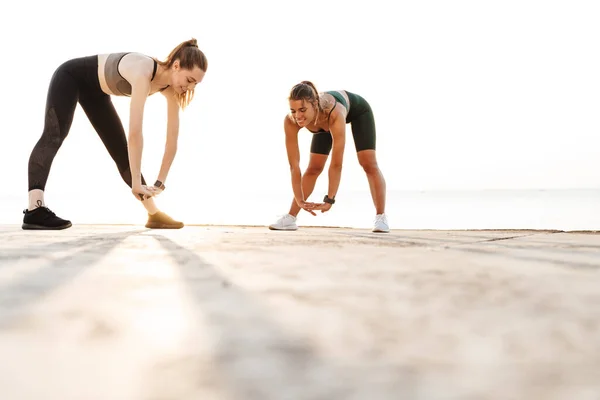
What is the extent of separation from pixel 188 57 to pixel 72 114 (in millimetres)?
788

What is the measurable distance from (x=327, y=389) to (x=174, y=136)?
2581 mm

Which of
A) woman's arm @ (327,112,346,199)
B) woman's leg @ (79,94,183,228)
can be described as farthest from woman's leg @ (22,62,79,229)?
woman's arm @ (327,112,346,199)

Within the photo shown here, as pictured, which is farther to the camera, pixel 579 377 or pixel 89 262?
pixel 89 262

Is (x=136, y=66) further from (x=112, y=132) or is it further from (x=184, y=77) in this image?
(x=112, y=132)

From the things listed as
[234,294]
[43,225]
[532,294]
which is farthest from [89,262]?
[43,225]

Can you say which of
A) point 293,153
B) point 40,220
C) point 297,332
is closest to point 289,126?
point 293,153

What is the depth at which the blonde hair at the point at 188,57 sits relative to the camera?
2.52 metres

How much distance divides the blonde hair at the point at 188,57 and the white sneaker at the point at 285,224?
96 cm

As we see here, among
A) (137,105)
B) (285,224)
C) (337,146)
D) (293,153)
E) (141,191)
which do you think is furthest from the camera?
(285,224)

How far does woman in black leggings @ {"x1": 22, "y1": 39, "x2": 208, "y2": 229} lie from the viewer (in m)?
2.52

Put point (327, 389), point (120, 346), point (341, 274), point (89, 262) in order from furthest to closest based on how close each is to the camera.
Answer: point (89, 262) < point (341, 274) < point (120, 346) < point (327, 389)

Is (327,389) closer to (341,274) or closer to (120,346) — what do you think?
(120,346)

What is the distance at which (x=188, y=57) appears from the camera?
8.27 feet

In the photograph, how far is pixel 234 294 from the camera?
2.38ft
